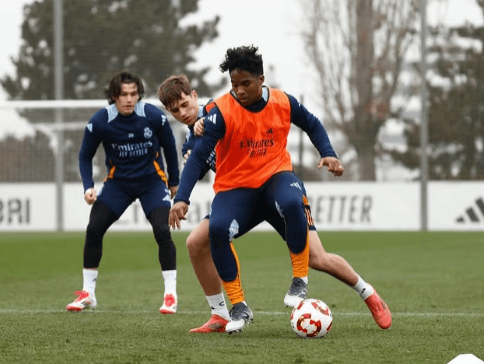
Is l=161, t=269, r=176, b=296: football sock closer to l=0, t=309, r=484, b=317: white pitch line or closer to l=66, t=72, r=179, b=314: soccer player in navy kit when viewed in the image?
l=66, t=72, r=179, b=314: soccer player in navy kit

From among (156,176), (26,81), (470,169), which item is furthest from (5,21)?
(156,176)

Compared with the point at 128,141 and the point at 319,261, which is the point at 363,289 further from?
the point at 128,141

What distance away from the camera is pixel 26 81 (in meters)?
23.2

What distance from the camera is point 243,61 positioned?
19.3ft

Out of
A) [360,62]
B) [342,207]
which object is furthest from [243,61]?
[360,62]

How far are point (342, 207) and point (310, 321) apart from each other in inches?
614

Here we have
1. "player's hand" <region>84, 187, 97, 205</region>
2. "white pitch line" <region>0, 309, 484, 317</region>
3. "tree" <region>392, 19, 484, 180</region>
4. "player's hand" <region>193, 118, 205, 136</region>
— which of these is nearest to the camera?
"player's hand" <region>193, 118, 205, 136</region>

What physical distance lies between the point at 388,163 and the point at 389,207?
0.96 metres

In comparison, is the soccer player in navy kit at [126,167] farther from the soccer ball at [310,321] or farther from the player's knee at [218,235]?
the soccer ball at [310,321]

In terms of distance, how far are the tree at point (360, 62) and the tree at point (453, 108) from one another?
26.8 inches

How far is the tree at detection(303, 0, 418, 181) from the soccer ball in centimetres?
1576

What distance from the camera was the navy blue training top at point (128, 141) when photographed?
7.83 metres

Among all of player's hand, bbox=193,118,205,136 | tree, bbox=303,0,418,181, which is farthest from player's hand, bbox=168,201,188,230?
tree, bbox=303,0,418,181

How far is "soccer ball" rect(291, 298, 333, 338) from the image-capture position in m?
5.79
